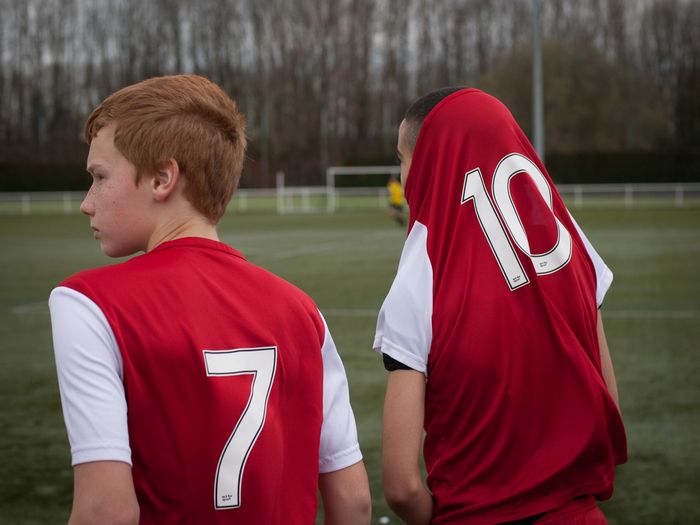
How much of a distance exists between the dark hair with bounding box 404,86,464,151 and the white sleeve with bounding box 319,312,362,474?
0.55 meters

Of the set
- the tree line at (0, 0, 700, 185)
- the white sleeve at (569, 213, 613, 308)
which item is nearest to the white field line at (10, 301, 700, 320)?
the white sleeve at (569, 213, 613, 308)

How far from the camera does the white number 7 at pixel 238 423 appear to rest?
66.9 inches

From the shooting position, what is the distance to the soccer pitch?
5371 millimetres

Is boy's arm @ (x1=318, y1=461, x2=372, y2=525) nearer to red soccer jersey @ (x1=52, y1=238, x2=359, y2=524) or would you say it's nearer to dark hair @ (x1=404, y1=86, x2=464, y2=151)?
red soccer jersey @ (x1=52, y1=238, x2=359, y2=524)

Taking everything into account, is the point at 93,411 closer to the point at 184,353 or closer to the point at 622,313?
the point at 184,353

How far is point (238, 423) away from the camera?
1.71 meters

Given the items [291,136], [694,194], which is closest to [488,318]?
[694,194]

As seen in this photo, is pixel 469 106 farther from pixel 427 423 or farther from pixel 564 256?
pixel 427 423

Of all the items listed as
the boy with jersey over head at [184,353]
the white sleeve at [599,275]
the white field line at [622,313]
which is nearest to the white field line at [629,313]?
the white field line at [622,313]

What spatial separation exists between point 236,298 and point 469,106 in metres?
0.68

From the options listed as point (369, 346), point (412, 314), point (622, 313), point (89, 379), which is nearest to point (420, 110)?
point (412, 314)

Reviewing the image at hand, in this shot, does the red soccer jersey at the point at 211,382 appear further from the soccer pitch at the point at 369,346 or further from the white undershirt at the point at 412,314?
the soccer pitch at the point at 369,346

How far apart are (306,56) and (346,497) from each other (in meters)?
77.6

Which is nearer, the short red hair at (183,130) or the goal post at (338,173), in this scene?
the short red hair at (183,130)
